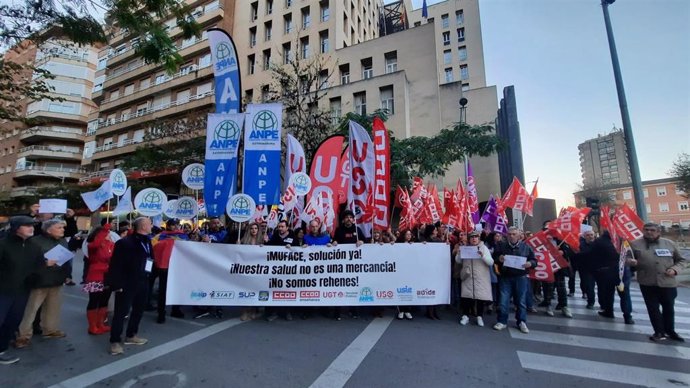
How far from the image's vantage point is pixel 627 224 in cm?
621

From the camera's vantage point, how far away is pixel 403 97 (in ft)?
70.7

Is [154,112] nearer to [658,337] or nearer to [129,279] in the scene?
[129,279]

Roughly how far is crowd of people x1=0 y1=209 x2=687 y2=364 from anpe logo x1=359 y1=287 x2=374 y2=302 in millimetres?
521

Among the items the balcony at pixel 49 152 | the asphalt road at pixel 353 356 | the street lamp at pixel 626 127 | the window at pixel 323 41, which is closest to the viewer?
the asphalt road at pixel 353 356

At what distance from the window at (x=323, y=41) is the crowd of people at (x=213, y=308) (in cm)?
2275

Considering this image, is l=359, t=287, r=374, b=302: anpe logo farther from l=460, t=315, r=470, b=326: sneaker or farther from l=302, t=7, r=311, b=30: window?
l=302, t=7, r=311, b=30: window

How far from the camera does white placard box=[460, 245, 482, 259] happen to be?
231 inches

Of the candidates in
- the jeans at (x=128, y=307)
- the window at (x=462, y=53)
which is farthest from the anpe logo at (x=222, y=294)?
the window at (x=462, y=53)

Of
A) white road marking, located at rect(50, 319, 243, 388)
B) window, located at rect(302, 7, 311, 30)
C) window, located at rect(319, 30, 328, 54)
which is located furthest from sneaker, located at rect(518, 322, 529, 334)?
window, located at rect(302, 7, 311, 30)

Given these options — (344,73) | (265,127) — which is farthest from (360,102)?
(265,127)

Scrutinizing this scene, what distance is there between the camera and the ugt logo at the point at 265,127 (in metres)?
7.11

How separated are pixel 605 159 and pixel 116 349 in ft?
382

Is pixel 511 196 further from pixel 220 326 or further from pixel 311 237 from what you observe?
pixel 220 326

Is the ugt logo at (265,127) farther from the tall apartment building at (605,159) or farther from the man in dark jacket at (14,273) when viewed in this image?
the tall apartment building at (605,159)
